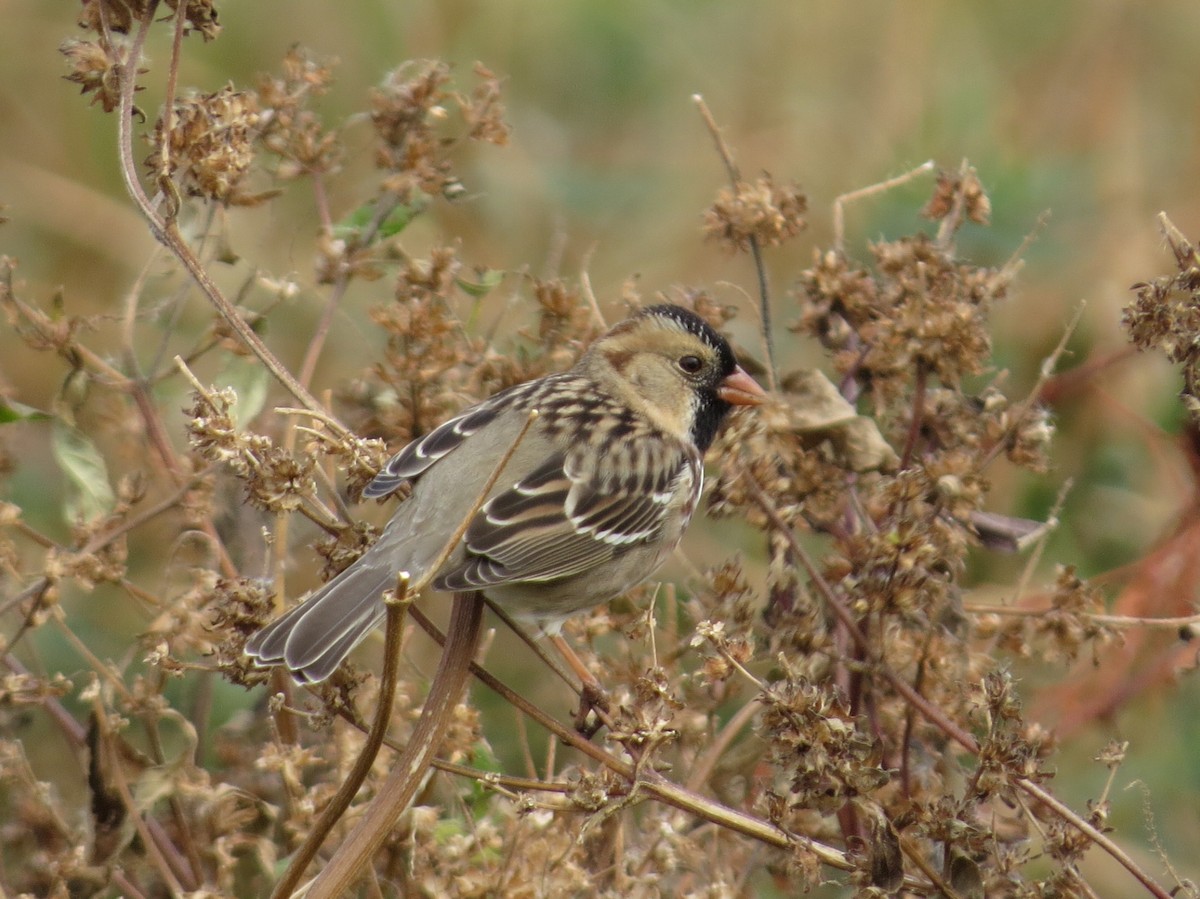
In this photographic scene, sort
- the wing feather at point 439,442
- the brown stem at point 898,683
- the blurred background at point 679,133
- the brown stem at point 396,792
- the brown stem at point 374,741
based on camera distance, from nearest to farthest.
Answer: the brown stem at point 374,741, the brown stem at point 396,792, the brown stem at point 898,683, the wing feather at point 439,442, the blurred background at point 679,133

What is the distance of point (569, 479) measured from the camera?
3.36 meters

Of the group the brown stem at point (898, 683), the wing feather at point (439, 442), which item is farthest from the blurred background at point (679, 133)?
the brown stem at point (898, 683)

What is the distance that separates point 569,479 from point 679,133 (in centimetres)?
269

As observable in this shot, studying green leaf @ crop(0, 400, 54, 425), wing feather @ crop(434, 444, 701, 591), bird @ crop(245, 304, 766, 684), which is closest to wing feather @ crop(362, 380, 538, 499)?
bird @ crop(245, 304, 766, 684)

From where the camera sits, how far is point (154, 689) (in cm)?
271

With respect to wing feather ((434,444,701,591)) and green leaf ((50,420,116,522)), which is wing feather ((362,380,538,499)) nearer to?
wing feather ((434,444,701,591))

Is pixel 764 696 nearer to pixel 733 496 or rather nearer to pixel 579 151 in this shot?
pixel 733 496

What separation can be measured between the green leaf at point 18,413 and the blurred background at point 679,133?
185 centimetres

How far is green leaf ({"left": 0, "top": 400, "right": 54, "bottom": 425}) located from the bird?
61cm

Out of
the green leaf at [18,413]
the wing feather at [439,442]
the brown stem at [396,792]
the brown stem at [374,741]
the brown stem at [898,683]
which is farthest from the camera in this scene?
the wing feather at [439,442]

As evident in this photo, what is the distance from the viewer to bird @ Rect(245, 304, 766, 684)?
118 inches

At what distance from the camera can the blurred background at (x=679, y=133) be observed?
16.1ft

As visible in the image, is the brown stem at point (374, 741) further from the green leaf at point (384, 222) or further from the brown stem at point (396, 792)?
the green leaf at point (384, 222)

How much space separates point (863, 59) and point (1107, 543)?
7.11 feet
